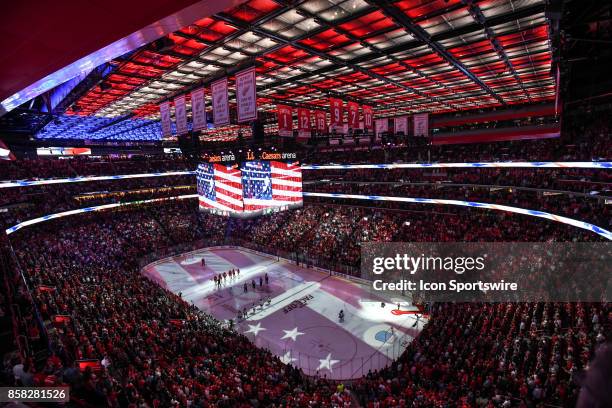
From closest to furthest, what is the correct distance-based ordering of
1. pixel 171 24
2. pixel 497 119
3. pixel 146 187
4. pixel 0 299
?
1. pixel 171 24
2. pixel 0 299
3. pixel 497 119
4. pixel 146 187

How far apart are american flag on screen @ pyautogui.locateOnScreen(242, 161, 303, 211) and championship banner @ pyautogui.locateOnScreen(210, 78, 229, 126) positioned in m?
12.1

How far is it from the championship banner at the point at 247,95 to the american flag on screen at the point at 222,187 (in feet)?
47.6

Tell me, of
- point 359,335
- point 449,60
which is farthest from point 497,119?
point 359,335

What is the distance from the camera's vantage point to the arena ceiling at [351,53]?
40.5 feet

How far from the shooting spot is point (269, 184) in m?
29.4

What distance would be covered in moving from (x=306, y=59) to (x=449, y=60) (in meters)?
7.47

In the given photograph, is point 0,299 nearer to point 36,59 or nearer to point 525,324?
point 36,59

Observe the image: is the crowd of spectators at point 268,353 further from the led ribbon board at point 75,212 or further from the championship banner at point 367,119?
the championship banner at point 367,119

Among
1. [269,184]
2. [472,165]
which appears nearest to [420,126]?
[472,165]

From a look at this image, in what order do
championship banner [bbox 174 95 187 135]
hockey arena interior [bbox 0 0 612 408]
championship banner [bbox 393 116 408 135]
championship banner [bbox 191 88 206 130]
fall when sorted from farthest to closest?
championship banner [bbox 393 116 408 135]
championship banner [bbox 174 95 187 135]
championship banner [bbox 191 88 206 130]
hockey arena interior [bbox 0 0 612 408]

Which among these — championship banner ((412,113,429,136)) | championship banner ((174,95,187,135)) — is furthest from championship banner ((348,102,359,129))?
championship banner ((174,95,187,135))

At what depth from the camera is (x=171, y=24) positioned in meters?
3.97

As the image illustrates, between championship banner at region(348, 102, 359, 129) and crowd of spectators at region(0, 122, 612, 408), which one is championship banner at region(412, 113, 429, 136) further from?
crowd of spectators at region(0, 122, 612, 408)

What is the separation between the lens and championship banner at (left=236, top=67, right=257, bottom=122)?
14.5 metres
